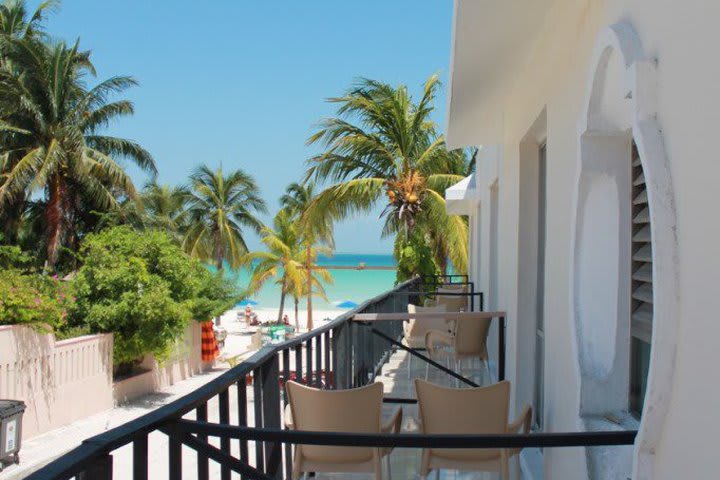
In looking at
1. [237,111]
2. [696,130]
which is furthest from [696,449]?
[237,111]

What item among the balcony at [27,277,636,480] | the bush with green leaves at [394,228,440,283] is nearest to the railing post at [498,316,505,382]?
the balcony at [27,277,636,480]

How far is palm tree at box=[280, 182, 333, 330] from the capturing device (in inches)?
690

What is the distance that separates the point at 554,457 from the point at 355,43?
9933 cm

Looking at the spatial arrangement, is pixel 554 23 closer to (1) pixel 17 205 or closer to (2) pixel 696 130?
(2) pixel 696 130

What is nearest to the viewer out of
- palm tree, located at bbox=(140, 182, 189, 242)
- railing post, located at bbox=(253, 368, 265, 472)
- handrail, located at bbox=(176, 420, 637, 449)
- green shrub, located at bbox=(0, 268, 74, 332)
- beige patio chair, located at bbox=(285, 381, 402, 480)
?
handrail, located at bbox=(176, 420, 637, 449)

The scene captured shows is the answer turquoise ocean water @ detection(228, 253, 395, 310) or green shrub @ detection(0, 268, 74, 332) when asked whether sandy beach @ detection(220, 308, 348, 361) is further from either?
green shrub @ detection(0, 268, 74, 332)

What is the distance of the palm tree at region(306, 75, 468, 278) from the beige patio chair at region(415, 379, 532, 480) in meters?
13.4

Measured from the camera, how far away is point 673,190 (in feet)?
6.05

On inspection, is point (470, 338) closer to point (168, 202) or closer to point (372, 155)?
point (372, 155)

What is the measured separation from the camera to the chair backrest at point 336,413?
11.2 ft

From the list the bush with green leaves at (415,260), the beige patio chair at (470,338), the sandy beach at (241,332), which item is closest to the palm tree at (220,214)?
the sandy beach at (241,332)

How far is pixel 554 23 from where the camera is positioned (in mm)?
3887

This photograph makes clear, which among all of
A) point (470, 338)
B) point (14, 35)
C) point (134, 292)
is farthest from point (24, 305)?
point (14, 35)

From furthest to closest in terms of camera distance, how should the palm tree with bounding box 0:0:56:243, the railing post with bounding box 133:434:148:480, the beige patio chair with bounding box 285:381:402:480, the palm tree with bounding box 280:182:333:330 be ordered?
the palm tree with bounding box 0:0:56:243
the palm tree with bounding box 280:182:333:330
the beige patio chair with bounding box 285:381:402:480
the railing post with bounding box 133:434:148:480
